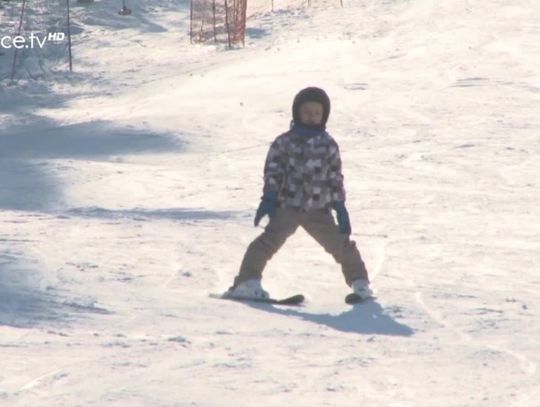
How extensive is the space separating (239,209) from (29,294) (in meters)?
3.88

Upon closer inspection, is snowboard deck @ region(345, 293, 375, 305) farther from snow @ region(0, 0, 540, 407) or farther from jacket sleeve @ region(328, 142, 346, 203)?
jacket sleeve @ region(328, 142, 346, 203)

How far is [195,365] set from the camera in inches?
223

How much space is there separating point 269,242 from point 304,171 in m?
0.45

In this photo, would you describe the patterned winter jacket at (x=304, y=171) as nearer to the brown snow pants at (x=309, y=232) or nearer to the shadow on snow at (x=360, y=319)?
the brown snow pants at (x=309, y=232)

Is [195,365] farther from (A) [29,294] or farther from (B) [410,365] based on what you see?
(A) [29,294]

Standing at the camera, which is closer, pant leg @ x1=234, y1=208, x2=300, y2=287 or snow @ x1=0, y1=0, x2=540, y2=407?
snow @ x1=0, y1=0, x2=540, y2=407

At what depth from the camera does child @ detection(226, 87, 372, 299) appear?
7.14 meters

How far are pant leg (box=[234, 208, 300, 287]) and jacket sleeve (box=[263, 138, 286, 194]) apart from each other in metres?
0.18

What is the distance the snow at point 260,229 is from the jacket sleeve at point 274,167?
633mm

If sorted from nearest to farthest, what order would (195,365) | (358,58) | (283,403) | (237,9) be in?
(283,403) → (195,365) → (358,58) → (237,9)

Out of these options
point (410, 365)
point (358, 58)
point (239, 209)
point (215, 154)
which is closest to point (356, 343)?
point (410, 365)

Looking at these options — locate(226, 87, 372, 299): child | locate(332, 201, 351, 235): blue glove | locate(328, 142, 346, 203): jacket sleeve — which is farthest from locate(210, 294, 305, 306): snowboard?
locate(328, 142, 346, 203): jacket sleeve

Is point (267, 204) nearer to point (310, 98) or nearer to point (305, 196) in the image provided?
point (305, 196)

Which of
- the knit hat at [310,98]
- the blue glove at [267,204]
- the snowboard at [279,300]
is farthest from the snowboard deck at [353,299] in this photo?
the knit hat at [310,98]
